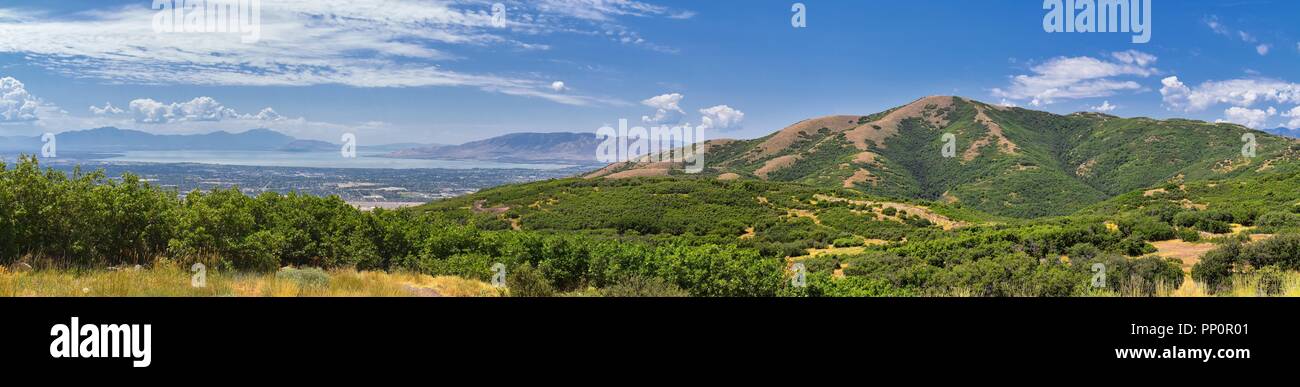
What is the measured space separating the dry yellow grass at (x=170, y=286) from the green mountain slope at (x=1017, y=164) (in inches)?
4577

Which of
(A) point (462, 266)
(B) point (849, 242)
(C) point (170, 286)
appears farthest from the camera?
(B) point (849, 242)

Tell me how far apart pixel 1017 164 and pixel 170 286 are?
17002 cm

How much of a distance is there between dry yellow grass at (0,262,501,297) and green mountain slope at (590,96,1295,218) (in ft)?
381

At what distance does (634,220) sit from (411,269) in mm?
43814

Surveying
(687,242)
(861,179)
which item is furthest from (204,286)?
(861,179)

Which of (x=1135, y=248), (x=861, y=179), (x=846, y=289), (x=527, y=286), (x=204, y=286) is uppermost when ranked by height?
(x=861, y=179)

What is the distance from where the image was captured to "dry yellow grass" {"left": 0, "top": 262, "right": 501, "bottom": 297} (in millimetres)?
8430

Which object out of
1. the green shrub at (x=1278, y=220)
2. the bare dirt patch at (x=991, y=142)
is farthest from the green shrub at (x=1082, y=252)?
the bare dirt patch at (x=991, y=142)

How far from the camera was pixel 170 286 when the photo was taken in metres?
8.98

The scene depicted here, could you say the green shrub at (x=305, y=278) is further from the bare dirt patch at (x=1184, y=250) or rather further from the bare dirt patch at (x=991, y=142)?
the bare dirt patch at (x=991, y=142)

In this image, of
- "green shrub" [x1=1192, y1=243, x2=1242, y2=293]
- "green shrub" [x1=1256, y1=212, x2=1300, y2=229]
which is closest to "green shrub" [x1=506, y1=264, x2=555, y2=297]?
"green shrub" [x1=1192, y1=243, x2=1242, y2=293]

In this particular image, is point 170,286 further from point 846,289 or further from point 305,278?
point 846,289

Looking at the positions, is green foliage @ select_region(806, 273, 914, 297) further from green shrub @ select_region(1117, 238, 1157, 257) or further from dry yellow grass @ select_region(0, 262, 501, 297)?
green shrub @ select_region(1117, 238, 1157, 257)
